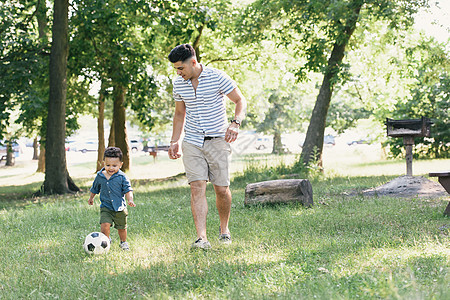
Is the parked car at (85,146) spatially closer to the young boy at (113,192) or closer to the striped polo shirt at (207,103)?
the young boy at (113,192)

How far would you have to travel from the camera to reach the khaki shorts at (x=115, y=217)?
6.29m

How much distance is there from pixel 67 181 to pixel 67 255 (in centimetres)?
1033

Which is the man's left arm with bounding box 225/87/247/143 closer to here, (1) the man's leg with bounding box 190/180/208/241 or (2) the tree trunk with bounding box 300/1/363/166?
(1) the man's leg with bounding box 190/180/208/241

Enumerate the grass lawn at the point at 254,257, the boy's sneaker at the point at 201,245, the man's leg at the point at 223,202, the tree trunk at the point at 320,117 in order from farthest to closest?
1. the tree trunk at the point at 320,117
2. the man's leg at the point at 223,202
3. the boy's sneaker at the point at 201,245
4. the grass lawn at the point at 254,257

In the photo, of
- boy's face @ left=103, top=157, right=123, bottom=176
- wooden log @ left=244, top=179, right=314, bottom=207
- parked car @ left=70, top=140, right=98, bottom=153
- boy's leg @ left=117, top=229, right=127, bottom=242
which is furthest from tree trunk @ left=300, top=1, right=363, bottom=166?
parked car @ left=70, top=140, right=98, bottom=153

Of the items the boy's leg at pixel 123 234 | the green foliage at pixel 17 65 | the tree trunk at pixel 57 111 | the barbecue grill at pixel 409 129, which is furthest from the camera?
the tree trunk at pixel 57 111

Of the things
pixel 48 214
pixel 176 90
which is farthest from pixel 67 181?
pixel 176 90

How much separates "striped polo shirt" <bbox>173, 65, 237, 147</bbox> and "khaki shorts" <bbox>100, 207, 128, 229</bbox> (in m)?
1.29

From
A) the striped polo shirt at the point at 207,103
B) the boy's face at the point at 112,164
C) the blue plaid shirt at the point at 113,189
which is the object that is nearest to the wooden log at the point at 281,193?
the striped polo shirt at the point at 207,103

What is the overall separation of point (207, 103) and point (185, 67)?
0.51 metres

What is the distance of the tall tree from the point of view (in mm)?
15603

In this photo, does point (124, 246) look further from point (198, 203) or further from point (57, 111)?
point (57, 111)

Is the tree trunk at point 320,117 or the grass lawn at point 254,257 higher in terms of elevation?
the tree trunk at point 320,117

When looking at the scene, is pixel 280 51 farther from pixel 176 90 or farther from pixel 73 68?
pixel 176 90
